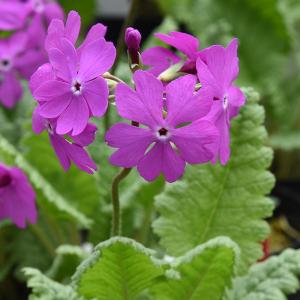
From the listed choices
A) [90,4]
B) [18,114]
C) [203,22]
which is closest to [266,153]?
[18,114]

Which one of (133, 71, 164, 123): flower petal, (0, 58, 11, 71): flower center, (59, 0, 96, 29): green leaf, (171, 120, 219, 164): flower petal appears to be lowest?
(171, 120, 219, 164): flower petal

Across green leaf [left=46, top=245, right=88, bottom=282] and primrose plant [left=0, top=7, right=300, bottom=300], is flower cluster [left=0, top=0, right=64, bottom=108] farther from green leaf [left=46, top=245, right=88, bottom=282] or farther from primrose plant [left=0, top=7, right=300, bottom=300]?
green leaf [left=46, top=245, right=88, bottom=282]

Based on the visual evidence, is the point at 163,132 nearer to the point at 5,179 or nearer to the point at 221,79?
the point at 221,79

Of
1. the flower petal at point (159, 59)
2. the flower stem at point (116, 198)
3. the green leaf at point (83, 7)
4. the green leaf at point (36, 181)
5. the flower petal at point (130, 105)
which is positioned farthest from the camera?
the green leaf at point (83, 7)

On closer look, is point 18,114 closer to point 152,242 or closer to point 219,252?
point 152,242

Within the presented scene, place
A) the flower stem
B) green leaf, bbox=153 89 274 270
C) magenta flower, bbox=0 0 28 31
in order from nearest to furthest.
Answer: the flower stem
green leaf, bbox=153 89 274 270
magenta flower, bbox=0 0 28 31

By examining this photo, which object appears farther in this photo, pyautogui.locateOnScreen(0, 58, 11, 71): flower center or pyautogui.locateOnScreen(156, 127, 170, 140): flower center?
pyautogui.locateOnScreen(0, 58, 11, 71): flower center

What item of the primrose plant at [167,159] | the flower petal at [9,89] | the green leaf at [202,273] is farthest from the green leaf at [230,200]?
the flower petal at [9,89]

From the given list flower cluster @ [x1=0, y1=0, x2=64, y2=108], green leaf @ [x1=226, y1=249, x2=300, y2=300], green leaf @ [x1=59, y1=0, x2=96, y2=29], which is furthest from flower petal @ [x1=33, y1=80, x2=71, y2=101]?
green leaf @ [x1=59, y1=0, x2=96, y2=29]

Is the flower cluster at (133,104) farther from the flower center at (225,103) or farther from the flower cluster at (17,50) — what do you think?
the flower cluster at (17,50)
